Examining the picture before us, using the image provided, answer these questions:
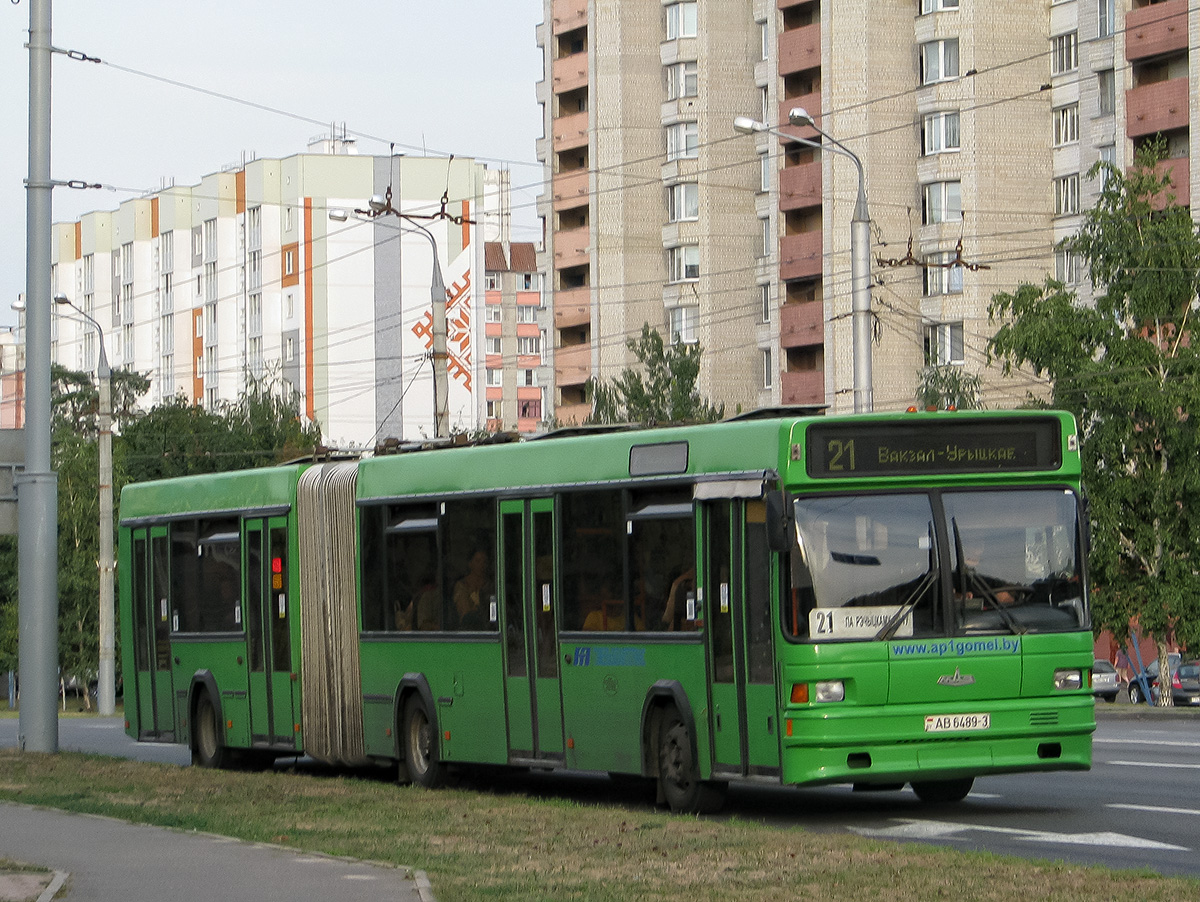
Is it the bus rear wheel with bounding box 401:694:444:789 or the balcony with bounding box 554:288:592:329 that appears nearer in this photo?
the bus rear wheel with bounding box 401:694:444:789

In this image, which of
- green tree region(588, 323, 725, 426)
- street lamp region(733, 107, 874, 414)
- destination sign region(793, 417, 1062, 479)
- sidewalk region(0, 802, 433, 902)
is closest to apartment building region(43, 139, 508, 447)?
green tree region(588, 323, 725, 426)

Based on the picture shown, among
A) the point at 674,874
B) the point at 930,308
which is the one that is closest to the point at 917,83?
the point at 930,308

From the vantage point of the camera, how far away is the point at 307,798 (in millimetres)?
16281

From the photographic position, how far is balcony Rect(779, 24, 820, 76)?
252ft

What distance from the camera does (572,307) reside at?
3632 inches

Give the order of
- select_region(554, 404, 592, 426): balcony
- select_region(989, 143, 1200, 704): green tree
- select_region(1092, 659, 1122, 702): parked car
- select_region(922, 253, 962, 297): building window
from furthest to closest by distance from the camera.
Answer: select_region(554, 404, 592, 426): balcony < select_region(922, 253, 962, 297): building window < select_region(1092, 659, 1122, 702): parked car < select_region(989, 143, 1200, 704): green tree

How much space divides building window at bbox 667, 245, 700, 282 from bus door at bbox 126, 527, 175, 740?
207 ft

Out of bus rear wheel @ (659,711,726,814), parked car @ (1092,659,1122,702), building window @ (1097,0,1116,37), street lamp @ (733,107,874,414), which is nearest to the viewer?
bus rear wheel @ (659,711,726,814)

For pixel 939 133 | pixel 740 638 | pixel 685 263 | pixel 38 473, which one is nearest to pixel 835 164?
pixel 939 133

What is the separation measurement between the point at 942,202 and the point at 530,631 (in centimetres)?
5897

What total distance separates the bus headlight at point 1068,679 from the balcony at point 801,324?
204ft

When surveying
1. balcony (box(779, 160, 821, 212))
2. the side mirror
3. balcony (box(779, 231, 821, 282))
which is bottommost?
the side mirror

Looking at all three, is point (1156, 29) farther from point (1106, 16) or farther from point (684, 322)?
point (684, 322)

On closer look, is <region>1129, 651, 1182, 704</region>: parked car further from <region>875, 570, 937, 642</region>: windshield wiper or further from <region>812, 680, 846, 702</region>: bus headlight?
<region>812, 680, 846, 702</region>: bus headlight
